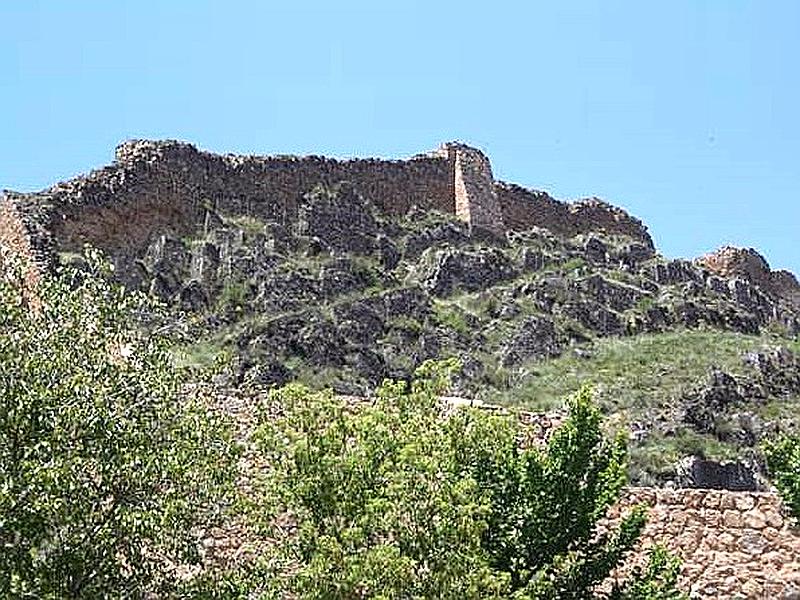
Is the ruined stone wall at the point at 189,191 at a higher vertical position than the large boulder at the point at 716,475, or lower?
higher

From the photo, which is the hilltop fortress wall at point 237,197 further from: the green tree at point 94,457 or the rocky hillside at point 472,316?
the green tree at point 94,457

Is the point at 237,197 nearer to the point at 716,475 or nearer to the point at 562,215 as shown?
the point at 562,215

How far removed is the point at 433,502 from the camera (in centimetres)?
1087

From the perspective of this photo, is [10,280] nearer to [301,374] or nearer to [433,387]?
[433,387]

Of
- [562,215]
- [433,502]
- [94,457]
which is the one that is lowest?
[433,502]

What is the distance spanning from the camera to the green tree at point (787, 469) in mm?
13703

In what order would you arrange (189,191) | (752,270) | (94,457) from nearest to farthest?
1. (94,457)
2. (189,191)
3. (752,270)

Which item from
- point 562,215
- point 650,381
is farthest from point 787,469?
point 562,215

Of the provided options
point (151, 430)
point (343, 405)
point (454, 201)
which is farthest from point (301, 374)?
point (454, 201)

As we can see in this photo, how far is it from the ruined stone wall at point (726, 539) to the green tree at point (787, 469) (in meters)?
0.24

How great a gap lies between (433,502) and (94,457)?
2.84 metres

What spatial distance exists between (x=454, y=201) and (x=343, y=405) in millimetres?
23706

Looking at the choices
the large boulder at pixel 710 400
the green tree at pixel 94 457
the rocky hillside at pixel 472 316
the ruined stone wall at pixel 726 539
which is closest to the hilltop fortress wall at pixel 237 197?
the rocky hillside at pixel 472 316

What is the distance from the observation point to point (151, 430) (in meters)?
11.2
